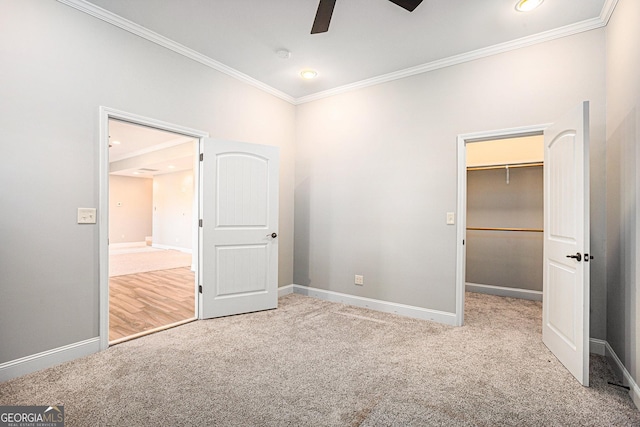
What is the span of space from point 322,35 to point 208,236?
7.66ft

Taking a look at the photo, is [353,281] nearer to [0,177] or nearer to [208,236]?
[208,236]

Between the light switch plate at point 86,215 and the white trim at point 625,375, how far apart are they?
400 cm

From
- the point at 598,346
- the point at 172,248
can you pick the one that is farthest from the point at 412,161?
the point at 172,248

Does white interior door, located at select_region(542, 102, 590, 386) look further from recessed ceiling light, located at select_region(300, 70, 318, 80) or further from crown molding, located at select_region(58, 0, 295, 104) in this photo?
crown molding, located at select_region(58, 0, 295, 104)

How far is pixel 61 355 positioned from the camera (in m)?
2.42

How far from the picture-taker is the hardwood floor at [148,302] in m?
3.27

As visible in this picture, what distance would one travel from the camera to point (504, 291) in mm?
4496

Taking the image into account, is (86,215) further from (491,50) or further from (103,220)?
(491,50)

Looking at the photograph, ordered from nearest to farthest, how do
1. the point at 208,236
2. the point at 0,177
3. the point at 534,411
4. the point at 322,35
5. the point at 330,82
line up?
1. the point at 534,411
2. the point at 0,177
3. the point at 322,35
4. the point at 208,236
5. the point at 330,82

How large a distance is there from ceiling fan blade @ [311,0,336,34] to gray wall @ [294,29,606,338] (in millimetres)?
A: 1703

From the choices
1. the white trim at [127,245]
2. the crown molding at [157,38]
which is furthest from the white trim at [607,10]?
the white trim at [127,245]

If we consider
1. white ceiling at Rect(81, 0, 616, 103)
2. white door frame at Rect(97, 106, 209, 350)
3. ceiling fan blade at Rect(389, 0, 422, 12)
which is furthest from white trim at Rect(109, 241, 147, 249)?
ceiling fan blade at Rect(389, 0, 422, 12)

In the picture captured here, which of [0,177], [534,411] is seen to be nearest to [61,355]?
[0,177]

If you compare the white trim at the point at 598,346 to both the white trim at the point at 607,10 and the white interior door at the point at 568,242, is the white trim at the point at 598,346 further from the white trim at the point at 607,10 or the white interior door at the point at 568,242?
the white trim at the point at 607,10
